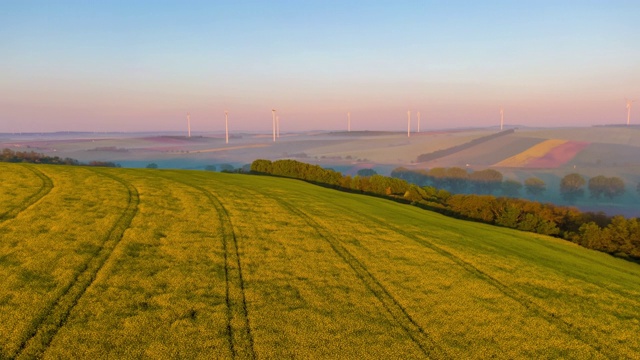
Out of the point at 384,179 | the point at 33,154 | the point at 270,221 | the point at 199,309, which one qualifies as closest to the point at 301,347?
the point at 199,309

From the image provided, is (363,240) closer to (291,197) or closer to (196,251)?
(196,251)

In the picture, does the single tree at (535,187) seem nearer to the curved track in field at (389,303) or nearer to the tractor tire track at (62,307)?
the curved track in field at (389,303)

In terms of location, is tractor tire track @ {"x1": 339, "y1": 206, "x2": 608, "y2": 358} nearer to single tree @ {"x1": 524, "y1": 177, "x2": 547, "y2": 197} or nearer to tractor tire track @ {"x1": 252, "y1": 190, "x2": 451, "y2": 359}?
tractor tire track @ {"x1": 252, "y1": 190, "x2": 451, "y2": 359}

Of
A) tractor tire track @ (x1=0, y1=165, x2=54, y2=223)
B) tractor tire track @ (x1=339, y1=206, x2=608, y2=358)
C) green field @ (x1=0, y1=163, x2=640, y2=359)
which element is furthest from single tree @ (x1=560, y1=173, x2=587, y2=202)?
tractor tire track @ (x1=0, y1=165, x2=54, y2=223)

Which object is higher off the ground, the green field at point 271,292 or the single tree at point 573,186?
the green field at point 271,292

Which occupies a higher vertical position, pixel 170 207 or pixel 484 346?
pixel 170 207

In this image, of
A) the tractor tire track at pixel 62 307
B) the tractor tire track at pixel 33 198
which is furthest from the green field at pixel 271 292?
the tractor tire track at pixel 33 198
